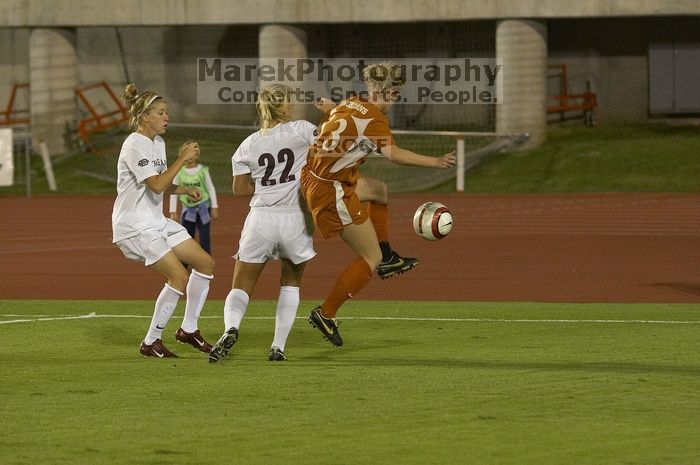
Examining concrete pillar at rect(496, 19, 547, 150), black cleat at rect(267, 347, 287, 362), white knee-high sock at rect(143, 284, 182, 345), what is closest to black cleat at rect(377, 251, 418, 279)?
black cleat at rect(267, 347, 287, 362)

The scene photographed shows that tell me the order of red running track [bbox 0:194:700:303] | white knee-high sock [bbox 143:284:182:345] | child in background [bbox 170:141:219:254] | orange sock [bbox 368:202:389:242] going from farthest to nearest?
child in background [bbox 170:141:219:254] → red running track [bbox 0:194:700:303] → orange sock [bbox 368:202:389:242] → white knee-high sock [bbox 143:284:182:345]

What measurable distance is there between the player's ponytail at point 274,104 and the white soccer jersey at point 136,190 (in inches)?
36.2

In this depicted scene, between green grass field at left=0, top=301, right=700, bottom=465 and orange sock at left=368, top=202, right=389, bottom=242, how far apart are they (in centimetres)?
88

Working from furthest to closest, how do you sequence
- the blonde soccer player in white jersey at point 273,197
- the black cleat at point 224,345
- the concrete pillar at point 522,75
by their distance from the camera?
the concrete pillar at point 522,75
the blonde soccer player in white jersey at point 273,197
the black cleat at point 224,345

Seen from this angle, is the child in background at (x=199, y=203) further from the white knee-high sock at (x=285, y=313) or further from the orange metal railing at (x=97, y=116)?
the orange metal railing at (x=97, y=116)

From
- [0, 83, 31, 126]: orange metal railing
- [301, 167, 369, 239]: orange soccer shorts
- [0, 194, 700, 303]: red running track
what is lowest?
[0, 194, 700, 303]: red running track

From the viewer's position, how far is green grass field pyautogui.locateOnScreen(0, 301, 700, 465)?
6.90 metres

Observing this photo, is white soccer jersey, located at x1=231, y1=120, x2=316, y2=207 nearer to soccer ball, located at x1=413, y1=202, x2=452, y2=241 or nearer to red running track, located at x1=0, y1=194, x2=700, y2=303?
soccer ball, located at x1=413, y1=202, x2=452, y2=241

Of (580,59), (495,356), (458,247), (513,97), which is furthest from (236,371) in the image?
(580,59)

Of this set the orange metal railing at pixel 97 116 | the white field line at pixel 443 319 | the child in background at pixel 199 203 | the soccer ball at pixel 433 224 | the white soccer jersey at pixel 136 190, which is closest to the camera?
the white soccer jersey at pixel 136 190

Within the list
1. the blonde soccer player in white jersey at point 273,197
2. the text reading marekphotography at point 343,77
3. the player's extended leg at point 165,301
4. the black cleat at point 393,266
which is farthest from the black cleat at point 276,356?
the text reading marekphotography at point 343,77

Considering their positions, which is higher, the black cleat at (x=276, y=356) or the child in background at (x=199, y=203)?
the child in background at (x=199, y=203)

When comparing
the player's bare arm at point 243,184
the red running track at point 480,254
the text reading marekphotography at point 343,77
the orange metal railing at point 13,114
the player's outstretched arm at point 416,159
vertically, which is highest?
the text reading marekphotography at point 343,77

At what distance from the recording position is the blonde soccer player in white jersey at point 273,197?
9.95 meters
